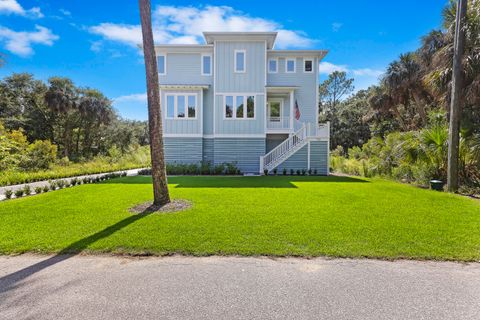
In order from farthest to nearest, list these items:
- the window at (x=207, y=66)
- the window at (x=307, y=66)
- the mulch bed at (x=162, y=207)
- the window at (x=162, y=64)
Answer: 1. the window at (x=307, y=66)
2. the window at (x=207, y=66)
3. the window at (x=162, y=64)
4. the mulch bed at (x=162, y=207)

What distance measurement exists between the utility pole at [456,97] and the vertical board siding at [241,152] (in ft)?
33.2

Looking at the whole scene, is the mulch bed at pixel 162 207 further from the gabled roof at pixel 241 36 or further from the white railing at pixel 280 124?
the gabled roof at pixel 241 36

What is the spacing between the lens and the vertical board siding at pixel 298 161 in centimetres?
1593

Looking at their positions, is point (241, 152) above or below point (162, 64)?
below

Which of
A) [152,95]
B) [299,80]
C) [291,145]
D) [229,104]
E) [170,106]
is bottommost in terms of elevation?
[291,145]

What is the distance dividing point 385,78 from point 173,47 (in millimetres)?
18054

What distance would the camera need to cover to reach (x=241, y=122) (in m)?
17.0

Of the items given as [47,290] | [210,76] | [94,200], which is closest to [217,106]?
[210,76]

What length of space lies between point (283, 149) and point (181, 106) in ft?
25.5

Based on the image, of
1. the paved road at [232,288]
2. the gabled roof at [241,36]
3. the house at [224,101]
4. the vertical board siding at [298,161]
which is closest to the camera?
the paved road at [232,288]

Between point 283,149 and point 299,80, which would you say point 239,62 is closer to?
point 299,80

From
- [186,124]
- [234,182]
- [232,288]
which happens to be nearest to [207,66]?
[186,124]

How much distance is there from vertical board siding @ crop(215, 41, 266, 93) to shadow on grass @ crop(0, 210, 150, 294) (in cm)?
1337

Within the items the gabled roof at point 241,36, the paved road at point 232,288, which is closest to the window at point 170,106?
the gabled roof at point 241,36
